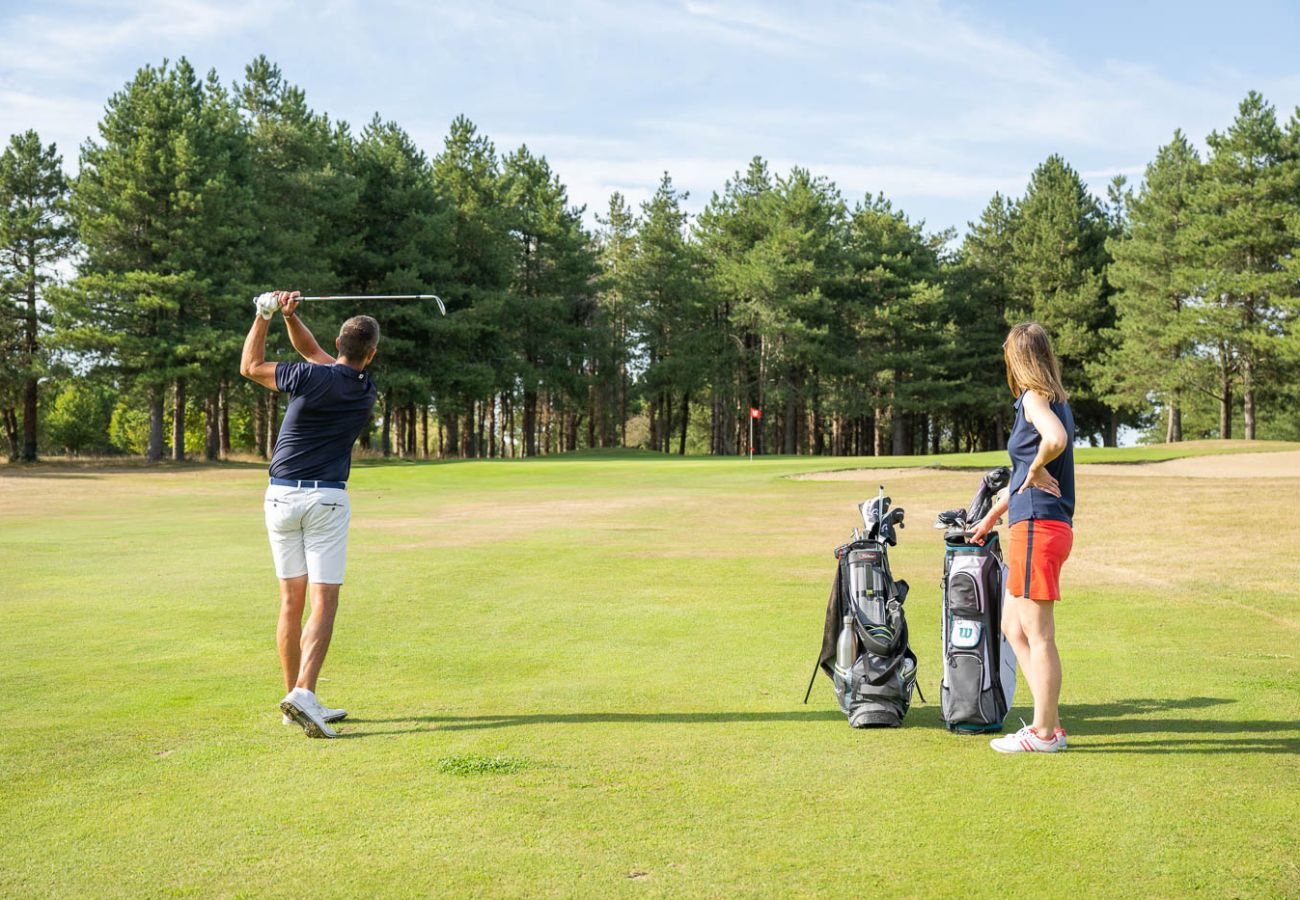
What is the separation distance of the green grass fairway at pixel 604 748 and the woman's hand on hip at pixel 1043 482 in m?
1.39

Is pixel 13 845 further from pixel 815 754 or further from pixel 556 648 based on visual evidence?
pixel 556 648

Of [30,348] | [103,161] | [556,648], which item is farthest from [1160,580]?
[30,348]

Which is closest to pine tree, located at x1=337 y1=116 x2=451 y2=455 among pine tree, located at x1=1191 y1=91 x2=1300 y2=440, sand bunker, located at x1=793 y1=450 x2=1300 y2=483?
sand bunker, located at x1=793 y1=450 x2=1300 y2=483

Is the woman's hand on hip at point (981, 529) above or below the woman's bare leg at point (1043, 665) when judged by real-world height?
above

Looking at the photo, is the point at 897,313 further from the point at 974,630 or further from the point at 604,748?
the point at 604,748

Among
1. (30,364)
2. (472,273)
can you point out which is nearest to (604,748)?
(30,364)

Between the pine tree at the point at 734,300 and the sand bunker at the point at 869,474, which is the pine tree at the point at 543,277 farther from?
the sand bunker at the point at 869,474

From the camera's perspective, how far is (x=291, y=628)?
6.60 m

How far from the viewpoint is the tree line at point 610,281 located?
162 feet

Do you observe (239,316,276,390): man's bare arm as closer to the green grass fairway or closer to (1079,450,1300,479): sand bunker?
the green grass fairway

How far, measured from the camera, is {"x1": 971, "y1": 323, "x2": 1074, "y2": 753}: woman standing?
228 inches

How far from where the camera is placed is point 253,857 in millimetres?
4227

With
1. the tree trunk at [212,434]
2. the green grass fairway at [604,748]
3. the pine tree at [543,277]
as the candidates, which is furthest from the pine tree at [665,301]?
the green grass fairway at [604,748]

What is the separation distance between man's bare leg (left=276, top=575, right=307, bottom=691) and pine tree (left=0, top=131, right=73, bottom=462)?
171 feet
